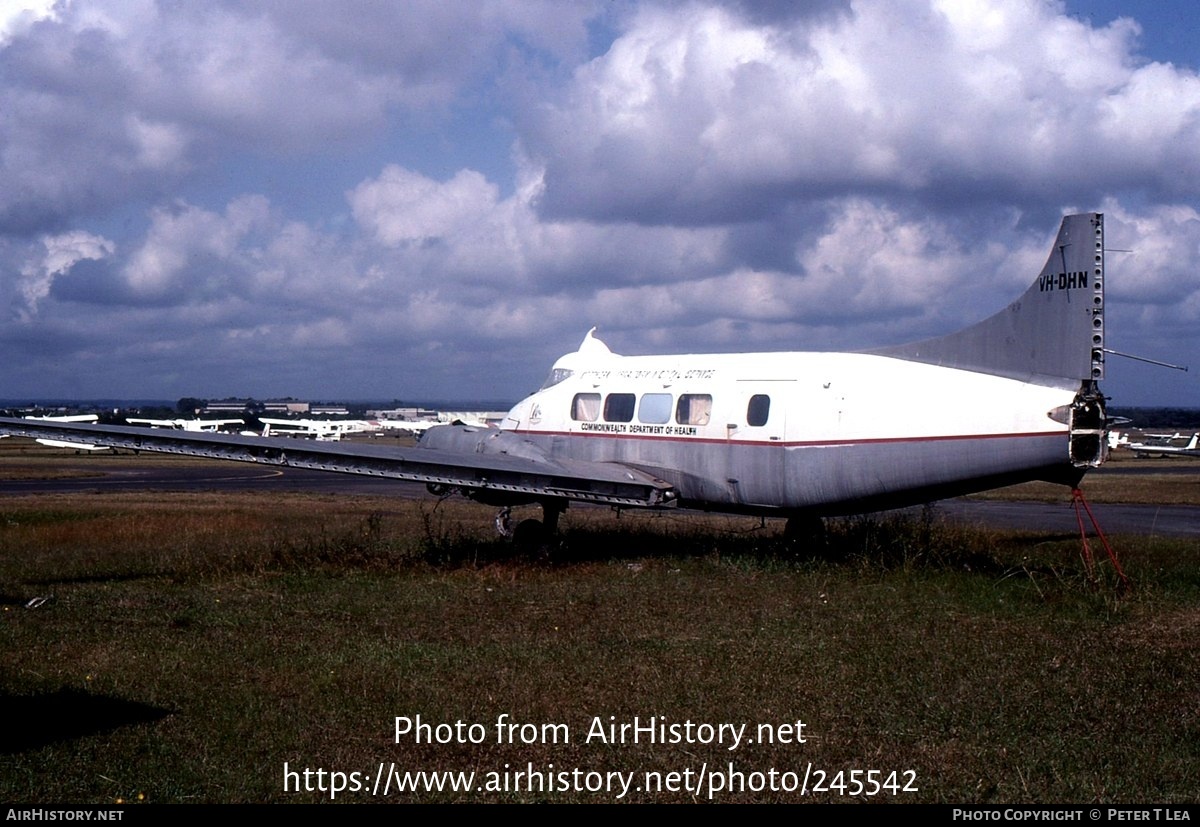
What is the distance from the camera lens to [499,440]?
18.8m

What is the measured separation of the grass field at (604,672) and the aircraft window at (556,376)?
3563 millimetres

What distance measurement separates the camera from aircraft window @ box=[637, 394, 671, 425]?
17050 millimetres

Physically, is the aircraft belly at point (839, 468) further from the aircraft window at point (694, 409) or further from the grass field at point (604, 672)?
the grass field at point (604, 672)

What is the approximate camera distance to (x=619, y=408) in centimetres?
1792

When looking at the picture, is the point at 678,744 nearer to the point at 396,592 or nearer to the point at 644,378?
the point at 396,592

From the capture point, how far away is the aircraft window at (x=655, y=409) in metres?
17.0

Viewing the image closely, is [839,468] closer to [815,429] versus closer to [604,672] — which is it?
[815,429]

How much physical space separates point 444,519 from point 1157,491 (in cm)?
2547

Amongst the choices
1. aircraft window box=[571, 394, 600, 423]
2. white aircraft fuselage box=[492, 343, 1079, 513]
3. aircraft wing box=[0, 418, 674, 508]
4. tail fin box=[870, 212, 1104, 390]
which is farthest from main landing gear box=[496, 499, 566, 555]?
tail fin box=[870, 212, 1104, 390]

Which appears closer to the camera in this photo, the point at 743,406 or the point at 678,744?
the point at 678,744

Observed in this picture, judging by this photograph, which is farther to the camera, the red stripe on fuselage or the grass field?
the red stripe on fuselage

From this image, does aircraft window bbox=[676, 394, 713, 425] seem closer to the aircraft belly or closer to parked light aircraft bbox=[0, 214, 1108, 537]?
parked light aircraft bbox=[0, 214, 1108, 537]

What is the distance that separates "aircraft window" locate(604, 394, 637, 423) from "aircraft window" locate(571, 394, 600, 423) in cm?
24
